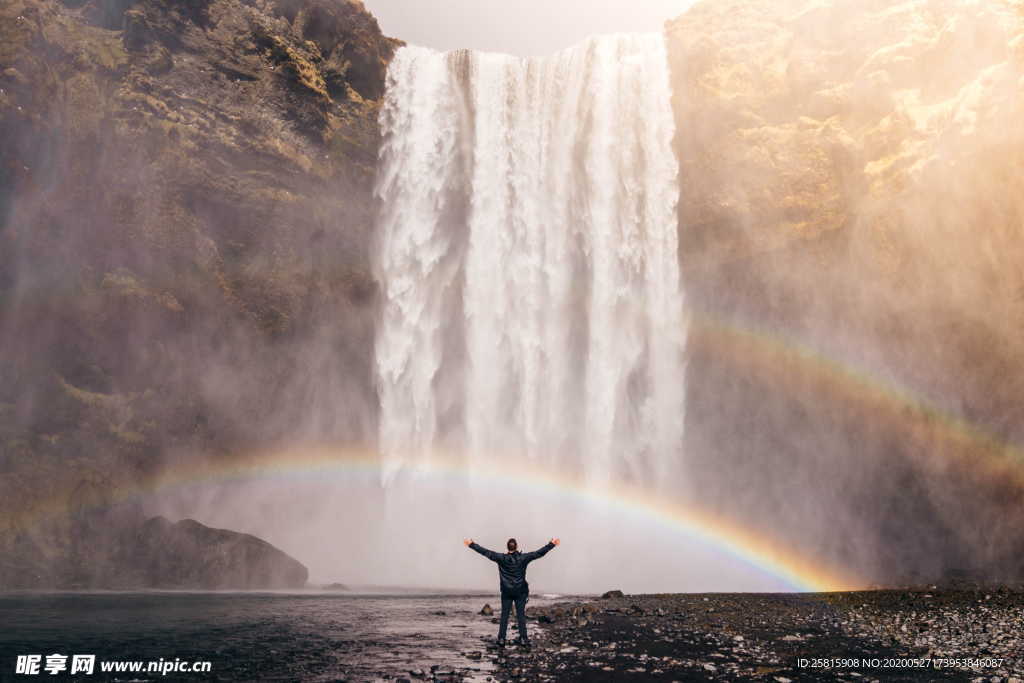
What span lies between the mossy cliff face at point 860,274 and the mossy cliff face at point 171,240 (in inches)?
742

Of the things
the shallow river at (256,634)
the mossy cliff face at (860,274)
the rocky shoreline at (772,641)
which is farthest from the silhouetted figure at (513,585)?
the mossy cliff face at (860,274)

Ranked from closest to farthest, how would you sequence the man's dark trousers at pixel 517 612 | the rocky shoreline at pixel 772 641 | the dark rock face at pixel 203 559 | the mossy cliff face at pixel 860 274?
the rocky shoreline at pixel 772 641 → the man's dark trousers at pixel 517 612 → the dark rock face at pixel 203 559 → the mossy cliff face at pixel 860 274

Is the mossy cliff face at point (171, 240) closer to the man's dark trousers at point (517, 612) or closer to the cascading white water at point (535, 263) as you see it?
the cascading white water at point (535, 263)

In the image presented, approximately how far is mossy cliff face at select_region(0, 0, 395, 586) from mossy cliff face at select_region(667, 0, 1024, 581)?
1886 cm

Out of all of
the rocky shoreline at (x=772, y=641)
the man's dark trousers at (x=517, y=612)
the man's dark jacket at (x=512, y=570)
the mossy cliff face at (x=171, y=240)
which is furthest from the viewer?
the mossy cliff face at (x=171, y=240)

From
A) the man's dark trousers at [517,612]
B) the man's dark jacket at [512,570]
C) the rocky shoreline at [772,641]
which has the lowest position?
the rocky shoreline at [772,641]

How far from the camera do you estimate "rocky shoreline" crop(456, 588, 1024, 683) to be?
33.1ft

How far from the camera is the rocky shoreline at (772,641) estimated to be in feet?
33.1

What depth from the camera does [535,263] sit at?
38.8 m

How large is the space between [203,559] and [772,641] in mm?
22300

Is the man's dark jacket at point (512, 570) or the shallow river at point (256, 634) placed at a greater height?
the man's dark jacket at point (512, 570)

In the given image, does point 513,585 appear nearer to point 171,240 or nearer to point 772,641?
point 772,641

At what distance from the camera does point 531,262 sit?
38.9m

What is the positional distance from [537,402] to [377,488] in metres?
9.79
